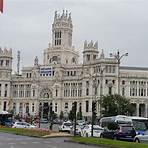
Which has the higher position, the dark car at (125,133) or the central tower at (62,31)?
the central tower at (62,31)

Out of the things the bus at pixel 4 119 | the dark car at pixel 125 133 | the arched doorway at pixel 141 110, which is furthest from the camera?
the arched doorway at pixel 141 110

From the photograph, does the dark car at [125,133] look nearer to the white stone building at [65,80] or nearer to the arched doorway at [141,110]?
the white stone building at [65,80]

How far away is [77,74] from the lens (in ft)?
558

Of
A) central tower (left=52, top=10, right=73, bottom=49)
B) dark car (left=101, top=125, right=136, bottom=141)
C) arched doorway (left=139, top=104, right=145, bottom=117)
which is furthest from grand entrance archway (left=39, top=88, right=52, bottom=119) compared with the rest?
dark car (left=101, top=125, right=136, bottom=141)

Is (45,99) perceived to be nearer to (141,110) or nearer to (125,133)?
(141,110)

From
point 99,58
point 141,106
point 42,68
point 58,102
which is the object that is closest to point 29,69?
point 42,68

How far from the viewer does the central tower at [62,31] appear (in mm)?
183750

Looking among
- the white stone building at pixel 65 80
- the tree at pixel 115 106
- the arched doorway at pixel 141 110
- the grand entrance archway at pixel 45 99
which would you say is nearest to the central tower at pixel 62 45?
the white stone building at pixel 65 80

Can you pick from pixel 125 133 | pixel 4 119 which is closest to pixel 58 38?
pixel 4 119

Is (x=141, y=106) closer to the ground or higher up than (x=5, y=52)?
closer to the ground

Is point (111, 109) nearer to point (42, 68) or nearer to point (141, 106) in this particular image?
point (141, 106)

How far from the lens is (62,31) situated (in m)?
184

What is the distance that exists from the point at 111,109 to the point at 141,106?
61.6 metres

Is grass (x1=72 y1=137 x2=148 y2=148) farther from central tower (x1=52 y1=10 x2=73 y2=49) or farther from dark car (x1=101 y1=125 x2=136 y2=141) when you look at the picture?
central tower (x1=52 y1=10 x2=73 y2=49)
